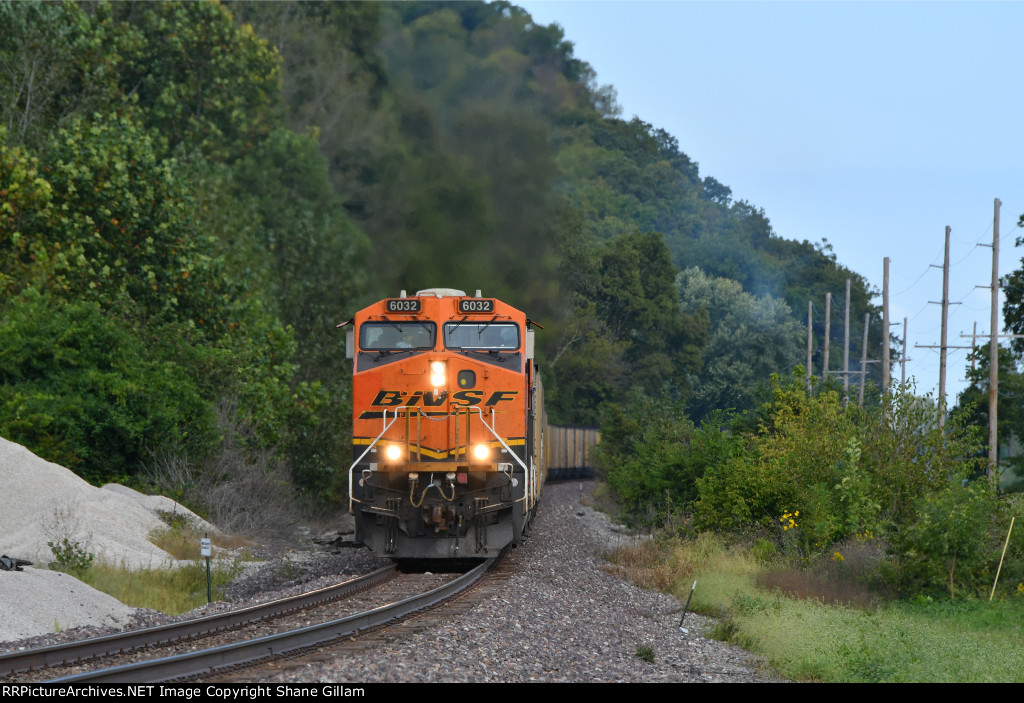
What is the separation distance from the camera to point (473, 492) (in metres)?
16.2

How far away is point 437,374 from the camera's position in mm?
16578

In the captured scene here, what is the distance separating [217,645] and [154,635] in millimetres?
721

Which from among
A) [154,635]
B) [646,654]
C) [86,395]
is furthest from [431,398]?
[86,395]

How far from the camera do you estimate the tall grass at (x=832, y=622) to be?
33.0 ft

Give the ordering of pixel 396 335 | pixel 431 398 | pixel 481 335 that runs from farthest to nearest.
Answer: pixel 396 335
pixel 481 335
pixel 431 398

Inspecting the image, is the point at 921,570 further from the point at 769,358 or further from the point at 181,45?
the point at 769,358

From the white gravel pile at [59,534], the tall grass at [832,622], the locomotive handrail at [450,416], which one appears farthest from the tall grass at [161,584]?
the tall grass at [832,622]

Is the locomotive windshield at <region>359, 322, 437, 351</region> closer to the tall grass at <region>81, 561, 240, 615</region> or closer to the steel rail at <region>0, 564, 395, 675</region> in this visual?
the steel rail at <region>0, 564, 395, 675</region>

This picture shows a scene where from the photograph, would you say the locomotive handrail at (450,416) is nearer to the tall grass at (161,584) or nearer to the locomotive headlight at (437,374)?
the locomotive headlight at (437,374)

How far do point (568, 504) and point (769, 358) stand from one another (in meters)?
28.6

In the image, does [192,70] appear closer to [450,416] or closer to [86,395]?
[86,395]

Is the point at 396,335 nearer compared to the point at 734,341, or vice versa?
the point at 396,335

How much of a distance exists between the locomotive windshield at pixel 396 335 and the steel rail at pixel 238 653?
199 inches

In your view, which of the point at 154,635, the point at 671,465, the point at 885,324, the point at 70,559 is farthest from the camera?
the point at 885,324
